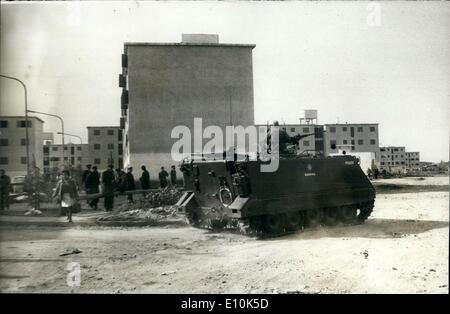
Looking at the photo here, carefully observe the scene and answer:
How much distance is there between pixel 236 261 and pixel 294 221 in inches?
126

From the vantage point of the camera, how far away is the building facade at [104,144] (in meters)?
34.9

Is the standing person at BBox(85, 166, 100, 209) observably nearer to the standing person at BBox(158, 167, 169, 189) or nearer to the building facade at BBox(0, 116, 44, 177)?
the standing person at BBox(158, 167, 169, 189)

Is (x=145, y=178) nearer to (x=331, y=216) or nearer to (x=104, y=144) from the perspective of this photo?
(x=331, y=216)

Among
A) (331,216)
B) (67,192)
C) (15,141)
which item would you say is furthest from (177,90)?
(331,216)

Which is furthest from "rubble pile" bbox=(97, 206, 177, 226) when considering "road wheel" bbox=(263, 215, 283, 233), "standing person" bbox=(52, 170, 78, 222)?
"road wheel" bbox=(263, 215, 283, 233)

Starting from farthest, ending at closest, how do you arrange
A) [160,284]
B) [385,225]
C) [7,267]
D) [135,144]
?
1. [135,144]
2. [385,225]
3. [7,267]
4. [160,284]

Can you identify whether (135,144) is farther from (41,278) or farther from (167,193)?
(41,278)

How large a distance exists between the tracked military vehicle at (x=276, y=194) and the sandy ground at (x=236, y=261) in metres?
0.52

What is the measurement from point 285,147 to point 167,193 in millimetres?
6075

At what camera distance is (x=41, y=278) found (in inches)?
257

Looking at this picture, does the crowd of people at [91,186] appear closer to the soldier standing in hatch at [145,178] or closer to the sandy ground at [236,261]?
the soldier standing in hatch at [145,178]

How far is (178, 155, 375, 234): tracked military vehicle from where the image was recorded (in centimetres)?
920

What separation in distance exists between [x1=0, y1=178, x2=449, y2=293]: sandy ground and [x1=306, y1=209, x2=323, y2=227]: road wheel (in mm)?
314
